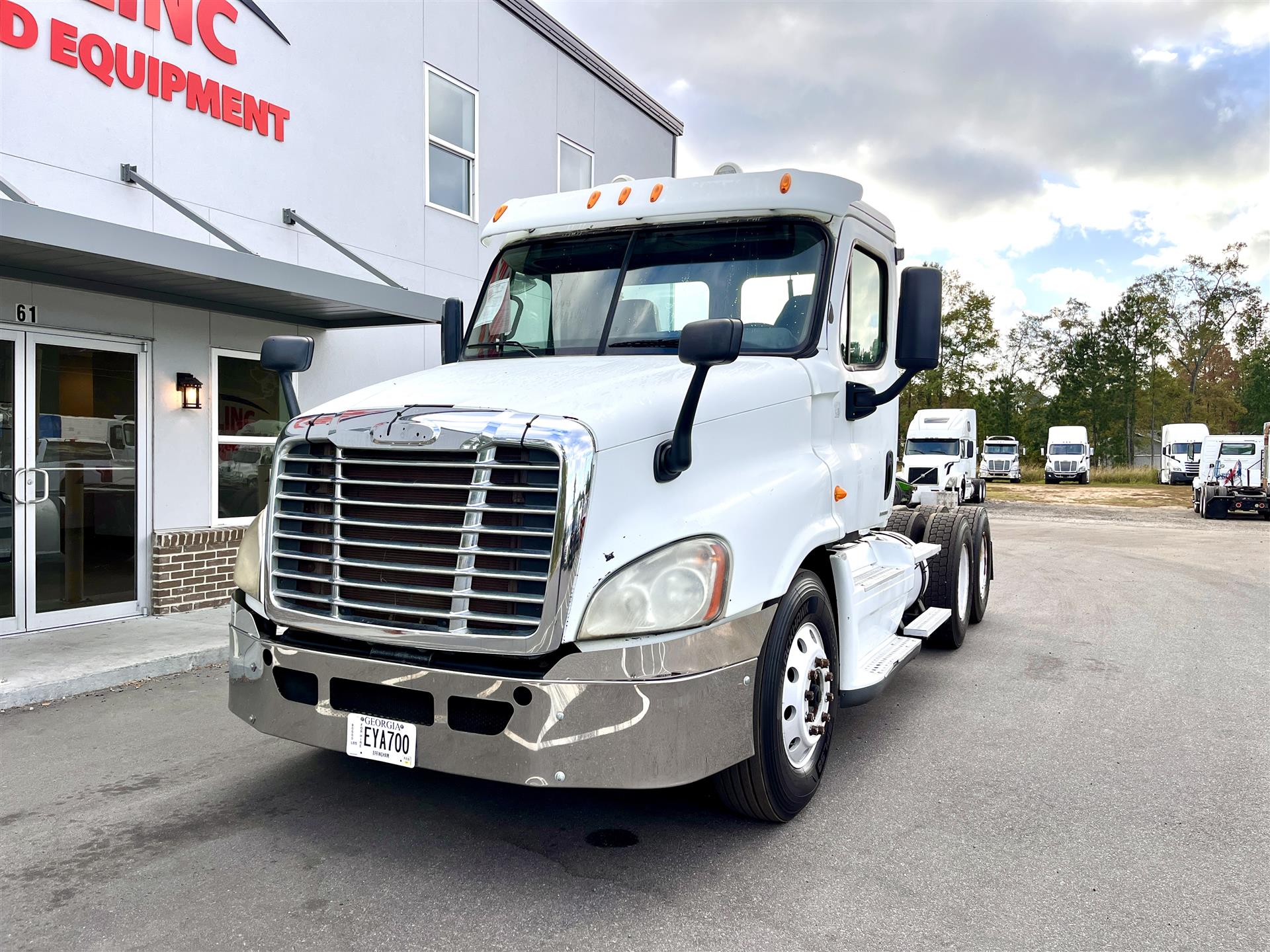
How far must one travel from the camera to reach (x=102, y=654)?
670 cm

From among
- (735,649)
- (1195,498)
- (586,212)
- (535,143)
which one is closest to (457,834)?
(735,649)

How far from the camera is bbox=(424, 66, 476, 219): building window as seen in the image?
1134cm

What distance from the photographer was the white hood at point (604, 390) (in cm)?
339

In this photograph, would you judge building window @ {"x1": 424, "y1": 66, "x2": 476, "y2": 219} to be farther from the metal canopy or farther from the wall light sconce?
the wall light sconce

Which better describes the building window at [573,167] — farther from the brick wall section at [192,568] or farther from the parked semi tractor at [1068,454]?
the parked semi tractor at [1068,454]

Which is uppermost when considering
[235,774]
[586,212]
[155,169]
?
[155,169]

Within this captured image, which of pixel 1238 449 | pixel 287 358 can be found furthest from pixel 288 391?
pixel 1238 449

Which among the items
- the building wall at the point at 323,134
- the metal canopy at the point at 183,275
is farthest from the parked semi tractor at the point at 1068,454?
the metal canopy at the point at 183,275

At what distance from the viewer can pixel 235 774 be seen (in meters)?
4.48

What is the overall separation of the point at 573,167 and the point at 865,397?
10.5 metres

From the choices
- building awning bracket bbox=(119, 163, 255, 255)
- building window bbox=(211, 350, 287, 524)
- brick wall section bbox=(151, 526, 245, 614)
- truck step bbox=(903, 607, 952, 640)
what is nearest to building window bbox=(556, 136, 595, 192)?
building window bbox=(211, 350, 287, 524)

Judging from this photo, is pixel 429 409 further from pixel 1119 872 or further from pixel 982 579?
pixel 982 579

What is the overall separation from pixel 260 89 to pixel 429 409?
23.9 ft

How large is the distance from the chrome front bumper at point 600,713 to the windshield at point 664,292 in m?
1.63
